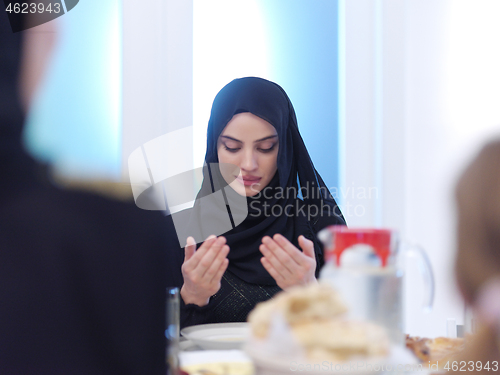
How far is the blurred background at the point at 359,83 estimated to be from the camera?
195 centimetres

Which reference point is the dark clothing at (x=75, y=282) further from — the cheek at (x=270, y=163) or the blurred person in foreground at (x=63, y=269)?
the cheek at (x=270, y=163)

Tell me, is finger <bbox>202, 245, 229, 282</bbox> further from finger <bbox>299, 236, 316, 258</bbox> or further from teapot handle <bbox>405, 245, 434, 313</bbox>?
teapot handle <bbox>405, 245, 434, 313</bbox>

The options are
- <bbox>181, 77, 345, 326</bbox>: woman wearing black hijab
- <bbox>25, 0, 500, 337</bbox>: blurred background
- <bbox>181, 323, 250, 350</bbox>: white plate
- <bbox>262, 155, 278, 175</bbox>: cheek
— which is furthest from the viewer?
<bbox>25, 0, 500, 337</bbox>: blurred background

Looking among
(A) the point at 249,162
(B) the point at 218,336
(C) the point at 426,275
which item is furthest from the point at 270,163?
(C) the point at 426,275

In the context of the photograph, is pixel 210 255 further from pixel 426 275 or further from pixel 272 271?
pixel 426 275

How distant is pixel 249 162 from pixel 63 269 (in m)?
0.82

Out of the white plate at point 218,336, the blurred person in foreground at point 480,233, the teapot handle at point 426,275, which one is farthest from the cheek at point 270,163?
the blurred person in foreground at point 480,233

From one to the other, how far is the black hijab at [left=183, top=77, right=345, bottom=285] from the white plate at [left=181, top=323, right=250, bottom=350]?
690 millimetres

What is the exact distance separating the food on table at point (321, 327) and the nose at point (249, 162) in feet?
3.23

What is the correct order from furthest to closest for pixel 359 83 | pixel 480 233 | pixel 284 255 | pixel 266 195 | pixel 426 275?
pixel 359 83 → pixel 266 195 → pixel 284 255 → pixel 426 275 → pixel 480 233

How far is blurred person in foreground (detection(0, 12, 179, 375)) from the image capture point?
0.63 m

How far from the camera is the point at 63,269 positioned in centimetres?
65

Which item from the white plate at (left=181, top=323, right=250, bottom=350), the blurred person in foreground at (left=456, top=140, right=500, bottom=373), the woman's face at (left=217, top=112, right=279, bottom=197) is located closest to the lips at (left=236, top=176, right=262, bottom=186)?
the woman's face at (left=217, top=112, right=279, bottom=197)

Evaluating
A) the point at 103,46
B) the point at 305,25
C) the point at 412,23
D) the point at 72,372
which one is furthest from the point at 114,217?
the point at 412,23
